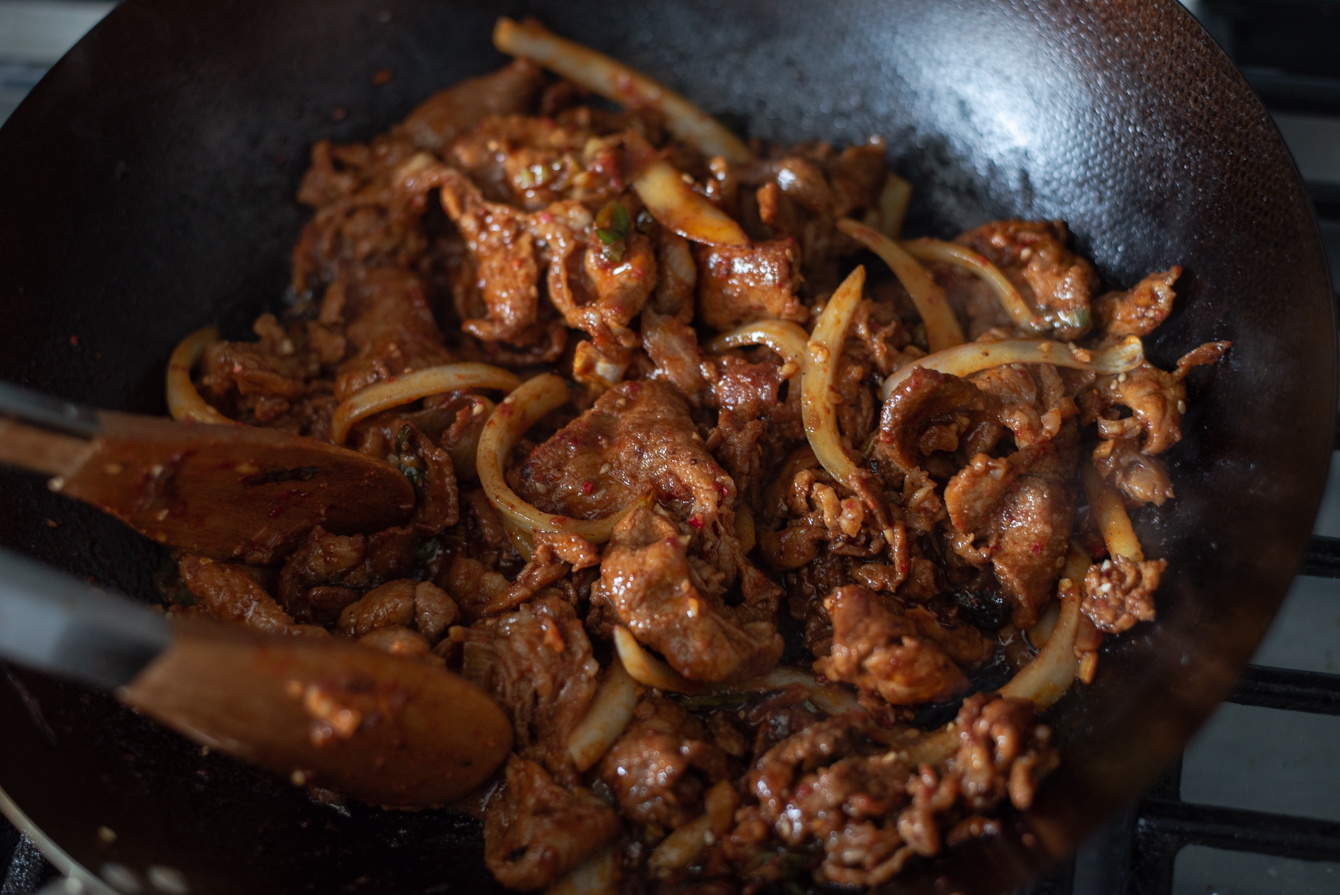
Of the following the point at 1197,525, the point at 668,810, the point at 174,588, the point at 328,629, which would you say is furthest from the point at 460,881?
the point at 1197,525

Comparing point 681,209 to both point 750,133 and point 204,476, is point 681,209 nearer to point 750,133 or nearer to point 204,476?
point 750,133

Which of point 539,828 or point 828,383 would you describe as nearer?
point 539,828

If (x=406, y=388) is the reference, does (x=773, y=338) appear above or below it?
above

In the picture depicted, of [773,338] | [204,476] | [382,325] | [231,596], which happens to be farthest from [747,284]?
[231,596]

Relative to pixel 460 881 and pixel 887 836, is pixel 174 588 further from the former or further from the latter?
pixel 887 836

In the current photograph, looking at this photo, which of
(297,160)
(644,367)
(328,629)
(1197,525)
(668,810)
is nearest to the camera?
(668,810)

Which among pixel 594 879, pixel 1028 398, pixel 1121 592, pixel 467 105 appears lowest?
pixel 594 879
